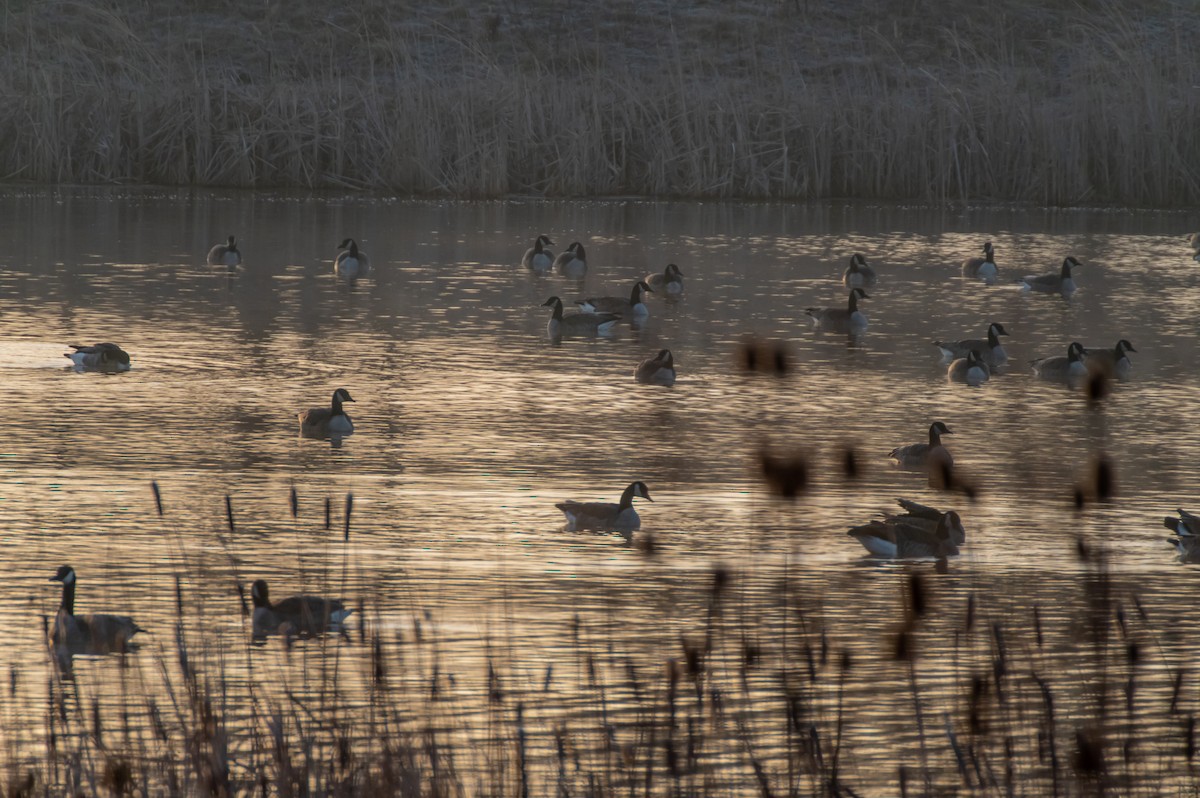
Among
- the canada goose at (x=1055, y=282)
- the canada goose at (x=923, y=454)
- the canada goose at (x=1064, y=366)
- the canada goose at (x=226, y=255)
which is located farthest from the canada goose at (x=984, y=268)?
the canada goose at (x=923, y=454)

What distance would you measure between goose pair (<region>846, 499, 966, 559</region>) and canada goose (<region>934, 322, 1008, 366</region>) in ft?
24.4

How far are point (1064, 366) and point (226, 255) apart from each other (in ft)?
36.2

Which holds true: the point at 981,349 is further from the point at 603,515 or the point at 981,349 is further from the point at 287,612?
the point at 287,612

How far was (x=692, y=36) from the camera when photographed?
5003cm

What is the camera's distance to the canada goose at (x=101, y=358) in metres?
15.7

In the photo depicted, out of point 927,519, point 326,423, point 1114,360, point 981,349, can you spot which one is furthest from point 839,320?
Answer: point 927,519

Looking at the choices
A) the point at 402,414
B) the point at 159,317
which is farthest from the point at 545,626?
the point at 159,317

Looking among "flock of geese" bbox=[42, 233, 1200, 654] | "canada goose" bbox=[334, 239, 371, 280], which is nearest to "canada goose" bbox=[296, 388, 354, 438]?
"flock of geese" bbox=[42, 233, 1200, 654]

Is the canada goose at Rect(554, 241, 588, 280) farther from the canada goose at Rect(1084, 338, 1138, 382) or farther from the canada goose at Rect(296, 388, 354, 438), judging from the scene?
the canada goose at Rect(296, 388, 354, 438)

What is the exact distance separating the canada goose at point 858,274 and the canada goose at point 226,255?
24.3 feet

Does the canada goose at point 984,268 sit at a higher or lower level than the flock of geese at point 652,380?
higher

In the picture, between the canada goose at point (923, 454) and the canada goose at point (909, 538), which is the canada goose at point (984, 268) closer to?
the canada goose at point (923, 454)

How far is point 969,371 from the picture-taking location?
16859 mm

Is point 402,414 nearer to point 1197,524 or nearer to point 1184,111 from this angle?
point 1197,524
